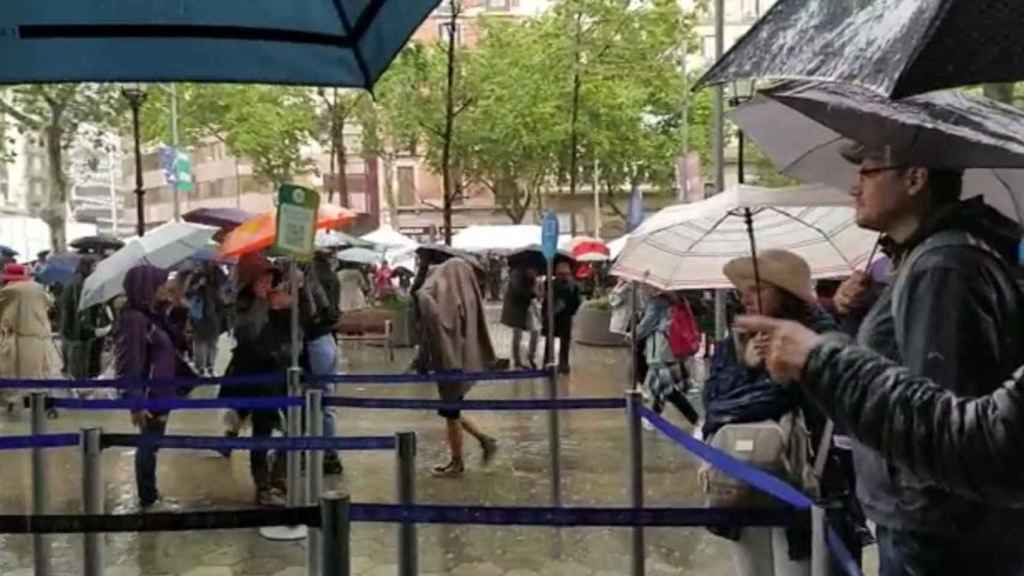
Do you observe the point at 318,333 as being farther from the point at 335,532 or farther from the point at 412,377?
the point at 335,532

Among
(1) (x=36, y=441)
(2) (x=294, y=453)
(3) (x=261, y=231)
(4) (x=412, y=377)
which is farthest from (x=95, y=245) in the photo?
(1) (x=36, y=441)

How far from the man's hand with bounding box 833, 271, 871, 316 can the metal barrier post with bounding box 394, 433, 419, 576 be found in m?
1.70

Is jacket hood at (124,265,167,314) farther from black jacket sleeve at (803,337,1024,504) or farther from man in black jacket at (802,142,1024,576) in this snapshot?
black jacket sleeve at (803,337,1024,504)

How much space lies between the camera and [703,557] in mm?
7164

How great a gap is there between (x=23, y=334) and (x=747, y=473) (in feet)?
30.9

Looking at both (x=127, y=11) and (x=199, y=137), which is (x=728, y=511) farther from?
(x=199, y=137)

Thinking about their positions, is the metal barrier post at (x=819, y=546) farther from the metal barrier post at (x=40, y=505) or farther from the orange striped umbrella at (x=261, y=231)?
the orange striped umbrella at (x=261, y=231)

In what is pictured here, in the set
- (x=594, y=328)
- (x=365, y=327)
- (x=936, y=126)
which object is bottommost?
(x=594, y=328)

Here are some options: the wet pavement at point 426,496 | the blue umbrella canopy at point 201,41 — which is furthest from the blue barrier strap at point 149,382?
the blue umbrella canopy at point 201,41

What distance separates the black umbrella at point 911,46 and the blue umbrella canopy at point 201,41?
1.70 metres

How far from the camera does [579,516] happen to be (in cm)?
338

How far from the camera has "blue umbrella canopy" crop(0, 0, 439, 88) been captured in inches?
151

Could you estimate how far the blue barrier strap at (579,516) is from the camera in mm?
3307

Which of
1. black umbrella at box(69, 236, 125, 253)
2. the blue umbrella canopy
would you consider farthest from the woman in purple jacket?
black umbrella at box(69, 236, 125, 253)
